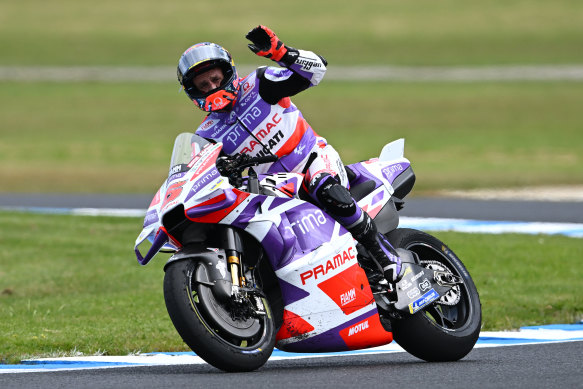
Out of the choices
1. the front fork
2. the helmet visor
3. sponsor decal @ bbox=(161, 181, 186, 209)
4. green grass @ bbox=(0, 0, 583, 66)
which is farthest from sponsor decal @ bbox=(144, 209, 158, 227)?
green grass @ bbox=(0, 0, 583, 66)

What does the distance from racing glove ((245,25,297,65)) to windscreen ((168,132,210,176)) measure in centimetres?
64

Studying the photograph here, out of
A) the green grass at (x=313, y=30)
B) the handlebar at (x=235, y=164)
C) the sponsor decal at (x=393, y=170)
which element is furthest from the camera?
the green grass at (x=313, y=30)

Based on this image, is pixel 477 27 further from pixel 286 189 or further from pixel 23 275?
pixel 286 189

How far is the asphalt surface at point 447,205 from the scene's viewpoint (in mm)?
15898

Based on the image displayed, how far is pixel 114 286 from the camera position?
11164 millimetres

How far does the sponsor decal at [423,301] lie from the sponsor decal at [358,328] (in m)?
0.40

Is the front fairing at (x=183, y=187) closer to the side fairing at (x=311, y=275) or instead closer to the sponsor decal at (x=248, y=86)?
the side fairing at (x=311, y=275)

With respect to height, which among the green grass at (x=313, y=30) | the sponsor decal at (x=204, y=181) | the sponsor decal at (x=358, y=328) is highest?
the sponsor decal at (x=204, y=181)

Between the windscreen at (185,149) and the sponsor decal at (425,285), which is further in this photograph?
the sponsor decal at (425,285)

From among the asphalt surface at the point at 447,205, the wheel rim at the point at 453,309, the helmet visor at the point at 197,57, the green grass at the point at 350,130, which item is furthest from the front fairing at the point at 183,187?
the green grass at the point at 350,130

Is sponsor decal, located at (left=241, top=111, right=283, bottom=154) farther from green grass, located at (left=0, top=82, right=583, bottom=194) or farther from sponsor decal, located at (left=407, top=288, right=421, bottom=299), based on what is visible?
green grass, located at (left=0, top=82, right=583, bottom=194)

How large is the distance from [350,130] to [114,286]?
75.0 feet

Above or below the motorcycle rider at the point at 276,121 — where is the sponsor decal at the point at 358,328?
below

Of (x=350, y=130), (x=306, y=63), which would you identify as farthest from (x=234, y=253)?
(x=350, y=130)
